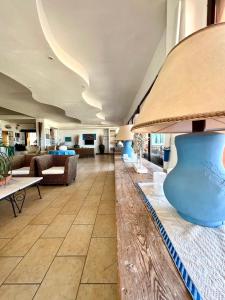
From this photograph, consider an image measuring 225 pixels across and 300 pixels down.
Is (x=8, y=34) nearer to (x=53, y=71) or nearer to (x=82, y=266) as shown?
(x=53, y=71)

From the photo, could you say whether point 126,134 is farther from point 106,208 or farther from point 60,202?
point 60,202

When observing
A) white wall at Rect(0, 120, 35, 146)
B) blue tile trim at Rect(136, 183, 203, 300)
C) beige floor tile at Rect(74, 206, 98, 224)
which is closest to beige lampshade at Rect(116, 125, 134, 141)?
beige floor tile at Rect(74, 206, 98, 224)

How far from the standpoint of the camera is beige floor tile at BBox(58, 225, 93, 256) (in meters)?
1.72

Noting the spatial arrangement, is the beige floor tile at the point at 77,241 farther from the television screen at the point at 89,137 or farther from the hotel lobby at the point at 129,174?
the television screen at the point at 89,137

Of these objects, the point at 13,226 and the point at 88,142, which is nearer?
the point at 13,226

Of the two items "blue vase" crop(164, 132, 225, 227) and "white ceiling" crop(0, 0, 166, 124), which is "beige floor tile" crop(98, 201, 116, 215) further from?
"white ceiling" crop(0, 0, 166, 124)

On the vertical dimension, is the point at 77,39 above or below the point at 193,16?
above

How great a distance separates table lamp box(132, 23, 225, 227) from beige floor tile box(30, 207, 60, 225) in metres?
2.18

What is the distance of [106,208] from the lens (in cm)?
283

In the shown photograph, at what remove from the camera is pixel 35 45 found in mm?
2387

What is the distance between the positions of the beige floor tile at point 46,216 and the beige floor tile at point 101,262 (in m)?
0.89

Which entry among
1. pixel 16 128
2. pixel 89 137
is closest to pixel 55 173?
pixel 89 137

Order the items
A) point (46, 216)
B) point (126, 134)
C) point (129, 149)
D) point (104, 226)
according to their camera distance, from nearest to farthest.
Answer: point (104, 226)
point (46, 216)
point (126, 134)
point (129, 149)

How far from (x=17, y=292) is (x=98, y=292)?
0.63m
